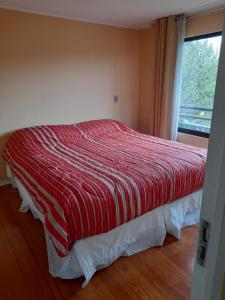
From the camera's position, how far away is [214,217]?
53cm

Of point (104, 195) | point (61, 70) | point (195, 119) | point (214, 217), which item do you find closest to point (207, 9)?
point (195, 119)

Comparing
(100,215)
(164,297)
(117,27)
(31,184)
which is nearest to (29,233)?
(31,184)

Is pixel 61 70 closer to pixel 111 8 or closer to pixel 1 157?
pixel 111 8

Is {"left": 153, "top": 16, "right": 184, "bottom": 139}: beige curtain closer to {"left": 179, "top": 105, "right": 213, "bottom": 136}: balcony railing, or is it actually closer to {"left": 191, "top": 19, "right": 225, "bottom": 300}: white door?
{"left": 179, "top": 105, "right": 213, "bottom": 136}: balcony railing

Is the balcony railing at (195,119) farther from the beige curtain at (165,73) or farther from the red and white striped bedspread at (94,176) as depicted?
the red and white striped bedspread at (94,176)

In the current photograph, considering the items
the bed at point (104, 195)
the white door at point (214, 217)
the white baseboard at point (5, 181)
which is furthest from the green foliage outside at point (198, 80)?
the white door at point (214, 217)

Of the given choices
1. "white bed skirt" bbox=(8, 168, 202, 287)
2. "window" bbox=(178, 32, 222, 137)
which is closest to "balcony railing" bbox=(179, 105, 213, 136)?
"window" bbox=(178, 32, 222, 137)

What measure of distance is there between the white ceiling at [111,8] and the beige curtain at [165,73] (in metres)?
Result: 0.21

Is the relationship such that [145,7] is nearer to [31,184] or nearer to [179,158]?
[179,158]

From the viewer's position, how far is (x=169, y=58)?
11.0 feet

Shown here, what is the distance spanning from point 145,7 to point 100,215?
2.56 meters

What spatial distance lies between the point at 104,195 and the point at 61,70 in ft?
7.64

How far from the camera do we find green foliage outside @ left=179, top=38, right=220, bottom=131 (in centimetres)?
317

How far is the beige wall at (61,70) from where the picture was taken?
2.94 m
